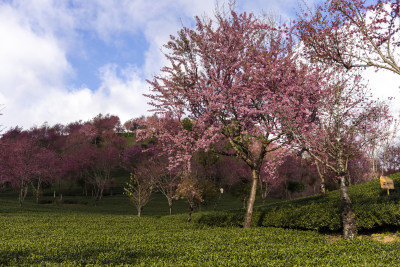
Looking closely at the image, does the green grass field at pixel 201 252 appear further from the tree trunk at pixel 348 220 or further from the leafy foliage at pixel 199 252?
the tree trunk at pixel 348 220

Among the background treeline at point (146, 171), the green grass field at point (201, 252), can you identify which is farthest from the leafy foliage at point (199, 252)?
the background treeline at point (146, 171)

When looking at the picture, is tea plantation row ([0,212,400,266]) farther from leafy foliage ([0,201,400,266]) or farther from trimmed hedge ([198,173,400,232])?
trimmed hedge ([198,173,400,232])

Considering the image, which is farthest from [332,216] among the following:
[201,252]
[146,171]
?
[146,171]

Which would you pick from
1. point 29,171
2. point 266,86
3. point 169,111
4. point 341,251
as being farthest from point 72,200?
point 341,251

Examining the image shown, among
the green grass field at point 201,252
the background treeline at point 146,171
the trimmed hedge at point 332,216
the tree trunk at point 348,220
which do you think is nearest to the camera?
the green grass field at point 201,252

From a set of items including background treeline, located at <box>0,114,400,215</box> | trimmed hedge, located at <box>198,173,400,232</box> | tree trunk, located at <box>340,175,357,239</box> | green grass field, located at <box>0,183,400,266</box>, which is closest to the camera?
green grass field, located at <box>0,183,400,266</box>

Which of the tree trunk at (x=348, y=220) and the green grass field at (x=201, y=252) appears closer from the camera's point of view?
the green grass field at (x=201, y=252)

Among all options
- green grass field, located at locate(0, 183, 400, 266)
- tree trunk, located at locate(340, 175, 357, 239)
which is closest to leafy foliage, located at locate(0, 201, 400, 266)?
green grass field, located at locate(0, 183, 400, 266)

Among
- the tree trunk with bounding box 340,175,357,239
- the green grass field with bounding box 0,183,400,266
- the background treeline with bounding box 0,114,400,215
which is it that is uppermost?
the background treeline with bounding box 0,114,400,215

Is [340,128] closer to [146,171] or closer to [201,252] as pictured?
[201,252]

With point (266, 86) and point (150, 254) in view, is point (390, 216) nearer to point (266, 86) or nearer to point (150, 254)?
point (266, 86)

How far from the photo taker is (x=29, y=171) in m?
36.4

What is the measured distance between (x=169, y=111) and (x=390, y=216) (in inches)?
529

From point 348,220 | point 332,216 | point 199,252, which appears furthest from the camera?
point 332,216
